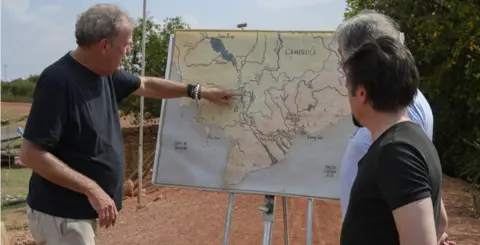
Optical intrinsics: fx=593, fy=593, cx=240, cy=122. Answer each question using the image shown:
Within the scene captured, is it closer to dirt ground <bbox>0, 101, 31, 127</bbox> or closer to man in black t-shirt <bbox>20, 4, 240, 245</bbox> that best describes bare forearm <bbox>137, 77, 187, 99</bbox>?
man in black t-shirt <bbox>20, 4, 240, 245</bbox>

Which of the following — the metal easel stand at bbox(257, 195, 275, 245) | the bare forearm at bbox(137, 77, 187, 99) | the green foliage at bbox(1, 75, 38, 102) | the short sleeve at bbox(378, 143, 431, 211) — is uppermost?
the green foliage at bbox(1, 75, 38, 102)

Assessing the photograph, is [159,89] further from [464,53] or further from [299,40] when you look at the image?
[464,53]

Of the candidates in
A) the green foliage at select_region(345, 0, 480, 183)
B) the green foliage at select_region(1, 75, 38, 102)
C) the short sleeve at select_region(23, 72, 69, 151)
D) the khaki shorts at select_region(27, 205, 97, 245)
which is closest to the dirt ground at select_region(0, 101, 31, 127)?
the green foliage at select_region(1, 75, 38, 102)

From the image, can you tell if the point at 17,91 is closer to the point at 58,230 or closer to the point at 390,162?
the point at 58,230

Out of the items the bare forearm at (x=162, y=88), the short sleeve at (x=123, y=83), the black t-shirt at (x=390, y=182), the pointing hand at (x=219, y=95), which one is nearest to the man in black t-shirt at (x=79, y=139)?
the short sleeve at (x=123, y=83)

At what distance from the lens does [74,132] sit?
281 cm

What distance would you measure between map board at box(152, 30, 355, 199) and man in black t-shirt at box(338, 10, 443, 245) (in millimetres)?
1794

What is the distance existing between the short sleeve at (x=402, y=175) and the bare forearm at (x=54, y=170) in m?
1.58

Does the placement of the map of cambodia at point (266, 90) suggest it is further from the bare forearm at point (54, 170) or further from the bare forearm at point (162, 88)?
the bare forearm at point (54, 170)

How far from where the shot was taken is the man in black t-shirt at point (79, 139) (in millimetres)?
2723

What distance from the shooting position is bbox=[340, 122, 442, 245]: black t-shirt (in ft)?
5.04

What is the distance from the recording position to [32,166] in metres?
2.73

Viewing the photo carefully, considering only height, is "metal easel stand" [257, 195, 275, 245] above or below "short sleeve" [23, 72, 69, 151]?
below

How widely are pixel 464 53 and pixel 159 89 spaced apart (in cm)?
693
